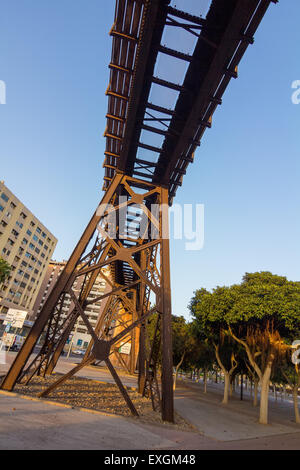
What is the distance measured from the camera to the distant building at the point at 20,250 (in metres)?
53.6

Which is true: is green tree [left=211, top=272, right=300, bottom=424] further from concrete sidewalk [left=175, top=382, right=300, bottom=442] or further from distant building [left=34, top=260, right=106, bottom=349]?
distant building [left=34, top=260, right=106, bottom=349]

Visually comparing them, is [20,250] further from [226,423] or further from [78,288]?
[226,423]

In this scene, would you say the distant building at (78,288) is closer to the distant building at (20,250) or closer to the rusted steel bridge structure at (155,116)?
the distant building at (20,250)

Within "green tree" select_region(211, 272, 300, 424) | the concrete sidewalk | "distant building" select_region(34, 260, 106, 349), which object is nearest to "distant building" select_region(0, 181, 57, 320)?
"distant building" select_region(34, 260, 106, 349)

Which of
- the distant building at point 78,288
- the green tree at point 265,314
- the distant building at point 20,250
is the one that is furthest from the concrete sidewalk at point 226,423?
the distant building at point 78,288

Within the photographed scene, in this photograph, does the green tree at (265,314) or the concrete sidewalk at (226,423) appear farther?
the green tree at (265,314)

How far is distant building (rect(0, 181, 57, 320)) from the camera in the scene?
53562 mm

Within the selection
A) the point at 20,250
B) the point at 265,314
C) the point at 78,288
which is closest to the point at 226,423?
the point at 265,314

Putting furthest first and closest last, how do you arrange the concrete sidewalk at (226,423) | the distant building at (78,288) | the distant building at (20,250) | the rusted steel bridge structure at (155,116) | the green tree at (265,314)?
the distant building at (78,288)
the distant building at (20,250)
the green tree at (265,314)
the concrete sidewalk at (226,423)
the rusted steel bridge structure at (155,116)

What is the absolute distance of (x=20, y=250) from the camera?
→ 59.6 m
